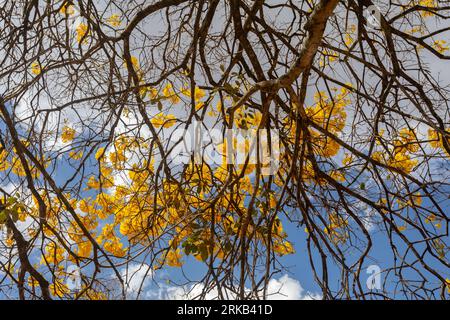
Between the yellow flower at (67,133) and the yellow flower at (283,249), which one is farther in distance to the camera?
the yellow flower at (67,133)

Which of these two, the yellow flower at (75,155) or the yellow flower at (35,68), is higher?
the yellow flower at (35,68)

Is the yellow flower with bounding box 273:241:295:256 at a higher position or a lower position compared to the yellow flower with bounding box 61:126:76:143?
lower

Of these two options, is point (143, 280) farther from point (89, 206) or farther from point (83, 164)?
point (89, 206)

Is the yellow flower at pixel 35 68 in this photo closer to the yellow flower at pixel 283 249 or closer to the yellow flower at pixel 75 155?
the yellow flower at pixel 75 155

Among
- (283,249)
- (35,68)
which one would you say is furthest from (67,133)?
(283,249)

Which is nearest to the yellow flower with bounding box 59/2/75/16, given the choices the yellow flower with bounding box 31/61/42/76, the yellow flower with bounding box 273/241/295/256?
the yellow flower with bounding box 31/61/42/76

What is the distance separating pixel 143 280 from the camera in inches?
79.9

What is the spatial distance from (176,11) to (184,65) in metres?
0.46

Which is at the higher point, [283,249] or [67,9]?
[67,9]

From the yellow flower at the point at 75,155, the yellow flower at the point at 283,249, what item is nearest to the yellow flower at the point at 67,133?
the yellow flower at the point at 75,155

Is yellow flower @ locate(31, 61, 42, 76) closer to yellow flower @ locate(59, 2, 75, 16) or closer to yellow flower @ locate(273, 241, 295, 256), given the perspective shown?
yellow flower @ locate(59, 2, 75, 16)

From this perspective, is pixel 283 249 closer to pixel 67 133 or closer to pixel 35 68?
pixel 67 133

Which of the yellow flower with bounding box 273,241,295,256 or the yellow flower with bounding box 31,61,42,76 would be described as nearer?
the yellow flower with bounding box 273,241,295,256

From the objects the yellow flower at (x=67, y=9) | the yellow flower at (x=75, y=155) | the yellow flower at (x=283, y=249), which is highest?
the yellow flower at (x=67, y=9)
